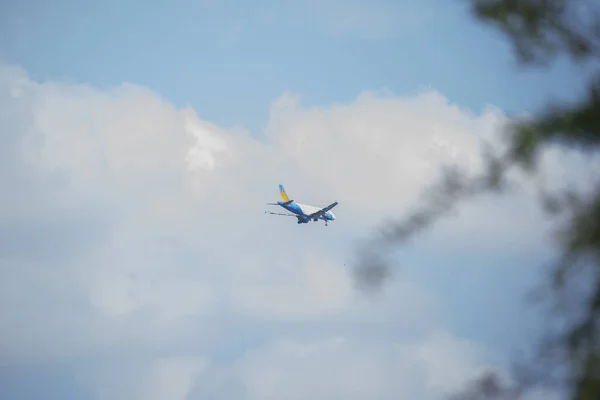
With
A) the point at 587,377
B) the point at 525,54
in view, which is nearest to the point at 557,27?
the point at 525,54

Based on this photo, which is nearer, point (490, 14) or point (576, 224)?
point (576, 224)

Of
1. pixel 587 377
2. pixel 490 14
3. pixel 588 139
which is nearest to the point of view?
pixel 587 377

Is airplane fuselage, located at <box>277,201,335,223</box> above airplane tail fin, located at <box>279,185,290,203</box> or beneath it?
beneath

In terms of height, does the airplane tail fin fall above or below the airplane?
above

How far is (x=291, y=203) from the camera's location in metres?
116

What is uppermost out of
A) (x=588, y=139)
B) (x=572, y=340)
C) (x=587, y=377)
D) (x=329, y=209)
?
(x=329, y=209)

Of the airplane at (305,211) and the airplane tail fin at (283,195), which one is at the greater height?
the airplane tail fin at (283,195)

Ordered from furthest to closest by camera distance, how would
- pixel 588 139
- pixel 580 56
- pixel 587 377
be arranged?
pixel 580 56
pixel 588 139
pixel 587 377

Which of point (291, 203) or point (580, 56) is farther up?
point (291, 203)

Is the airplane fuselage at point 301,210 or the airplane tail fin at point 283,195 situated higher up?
the airplane tail fin at point 283,195

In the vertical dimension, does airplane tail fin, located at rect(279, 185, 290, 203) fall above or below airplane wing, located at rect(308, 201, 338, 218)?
above

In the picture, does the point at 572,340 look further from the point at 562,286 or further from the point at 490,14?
the point at 490,14

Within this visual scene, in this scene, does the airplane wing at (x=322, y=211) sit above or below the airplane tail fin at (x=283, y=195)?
below

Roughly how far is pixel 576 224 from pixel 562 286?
0.96m
